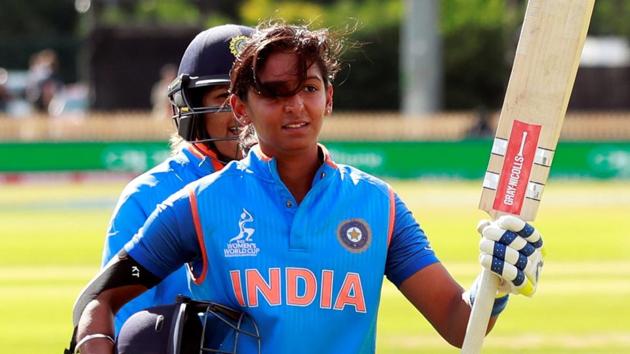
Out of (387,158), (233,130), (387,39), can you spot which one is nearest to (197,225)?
(233,130)

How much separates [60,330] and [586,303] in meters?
4.35

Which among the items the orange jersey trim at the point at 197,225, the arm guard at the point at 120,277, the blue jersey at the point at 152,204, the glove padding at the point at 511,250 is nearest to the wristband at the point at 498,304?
the glove padding at the point at 511,250

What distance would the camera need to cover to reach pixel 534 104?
422 centimetres

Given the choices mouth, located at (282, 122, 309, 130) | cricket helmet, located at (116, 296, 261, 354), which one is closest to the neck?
mouth, located at (282, 122, 309, 130)

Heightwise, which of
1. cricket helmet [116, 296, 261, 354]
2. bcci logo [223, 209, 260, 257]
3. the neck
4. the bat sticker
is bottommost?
cricket helmet [116, 296, 261, 354]

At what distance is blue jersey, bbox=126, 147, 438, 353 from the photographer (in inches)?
164

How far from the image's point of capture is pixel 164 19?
39000 mm

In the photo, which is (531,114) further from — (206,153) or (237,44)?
(206,153)

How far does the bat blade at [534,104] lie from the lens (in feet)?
13.7

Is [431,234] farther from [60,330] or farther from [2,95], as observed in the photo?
[2,95]

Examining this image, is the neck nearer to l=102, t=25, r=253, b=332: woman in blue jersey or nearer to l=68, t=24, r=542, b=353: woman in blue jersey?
l=68, t=24, r=542, b=353: woman in blue jersey

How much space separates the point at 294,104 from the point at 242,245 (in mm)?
Answer: 416

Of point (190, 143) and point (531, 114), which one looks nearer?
point (531, 114)

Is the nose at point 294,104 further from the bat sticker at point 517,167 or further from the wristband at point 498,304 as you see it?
the wristband at point 498,304
